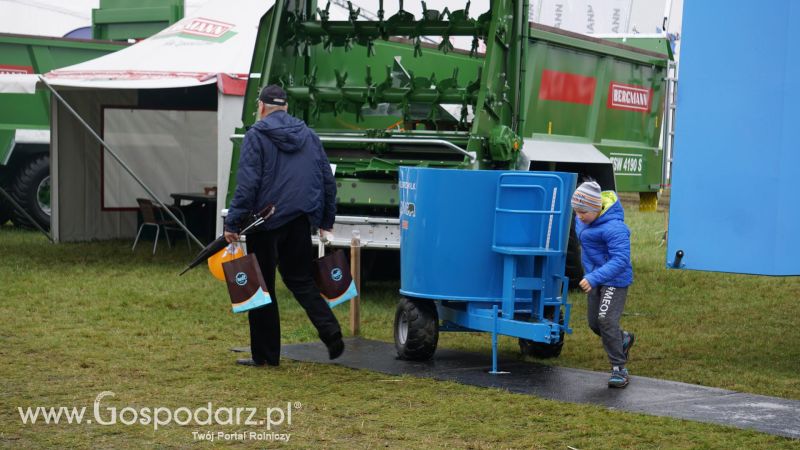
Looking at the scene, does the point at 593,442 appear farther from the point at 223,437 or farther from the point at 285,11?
the point at 285,11

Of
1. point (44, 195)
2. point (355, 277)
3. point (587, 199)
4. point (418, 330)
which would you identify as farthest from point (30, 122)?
point (587, 199)

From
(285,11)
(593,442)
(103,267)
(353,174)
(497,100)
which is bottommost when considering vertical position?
(103,267)

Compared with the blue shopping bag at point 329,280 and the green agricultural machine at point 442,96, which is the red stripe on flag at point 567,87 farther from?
the blue shopping bag at point 329,280

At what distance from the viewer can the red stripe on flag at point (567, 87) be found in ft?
39.2

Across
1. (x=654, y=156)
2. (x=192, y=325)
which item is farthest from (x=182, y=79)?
(x=654, y=156)

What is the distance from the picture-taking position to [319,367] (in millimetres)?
8008

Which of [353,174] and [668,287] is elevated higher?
[353,174]

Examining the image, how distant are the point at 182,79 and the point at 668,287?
5.74 metres

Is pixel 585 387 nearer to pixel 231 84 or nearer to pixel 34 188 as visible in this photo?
pixel 231 84

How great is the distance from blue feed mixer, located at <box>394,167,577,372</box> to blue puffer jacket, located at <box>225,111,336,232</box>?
2.49ft

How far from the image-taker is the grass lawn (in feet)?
20.0

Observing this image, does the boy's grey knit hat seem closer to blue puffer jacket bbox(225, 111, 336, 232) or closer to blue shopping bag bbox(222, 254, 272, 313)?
blue puffer jacket bbox(225, 111, 336, 232)

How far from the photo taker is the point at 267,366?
798 centimetres

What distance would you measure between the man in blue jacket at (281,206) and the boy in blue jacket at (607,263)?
1664mm
